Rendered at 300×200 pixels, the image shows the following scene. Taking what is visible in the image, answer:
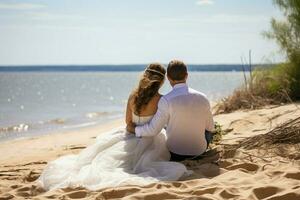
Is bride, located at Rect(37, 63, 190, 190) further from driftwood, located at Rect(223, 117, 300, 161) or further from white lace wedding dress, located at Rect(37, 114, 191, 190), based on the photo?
driftwood, located at Rect(223, 117, 300, 161)

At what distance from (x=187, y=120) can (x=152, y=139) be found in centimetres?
50

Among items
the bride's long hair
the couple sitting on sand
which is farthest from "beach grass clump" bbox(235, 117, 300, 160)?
the bride's long hair

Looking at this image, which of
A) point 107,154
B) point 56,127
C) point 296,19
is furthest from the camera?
point 56,127

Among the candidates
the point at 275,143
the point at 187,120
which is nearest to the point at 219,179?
the point at 187,120

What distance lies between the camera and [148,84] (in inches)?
247

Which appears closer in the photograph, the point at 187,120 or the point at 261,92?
the point at 187,120

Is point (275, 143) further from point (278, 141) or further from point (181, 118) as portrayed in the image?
point (181, 118)

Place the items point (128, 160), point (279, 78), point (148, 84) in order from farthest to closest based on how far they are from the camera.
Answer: point (279, 78), point (148, 84), point (128, 160)

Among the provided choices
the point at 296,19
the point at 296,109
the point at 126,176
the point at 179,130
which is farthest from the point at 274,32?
the point at 126,176

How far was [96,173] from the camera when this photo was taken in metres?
5.75

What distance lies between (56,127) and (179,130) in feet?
36.1

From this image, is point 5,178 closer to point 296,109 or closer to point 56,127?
point 296,109

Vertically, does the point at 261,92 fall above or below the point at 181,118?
below

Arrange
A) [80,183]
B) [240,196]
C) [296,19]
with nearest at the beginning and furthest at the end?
[240,196] → [80,183] → [296,19]
